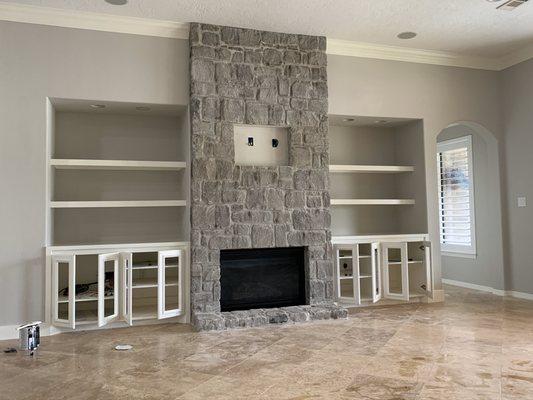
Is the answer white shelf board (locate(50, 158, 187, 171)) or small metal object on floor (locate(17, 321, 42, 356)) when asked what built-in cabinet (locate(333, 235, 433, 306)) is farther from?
small metal object on floor (locate(17, 321, 42, 356))

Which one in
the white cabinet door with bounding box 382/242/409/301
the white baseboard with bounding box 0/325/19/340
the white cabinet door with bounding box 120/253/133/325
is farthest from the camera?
the white cabinet door with bounding box 382/242/409/301

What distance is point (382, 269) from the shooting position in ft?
18.1

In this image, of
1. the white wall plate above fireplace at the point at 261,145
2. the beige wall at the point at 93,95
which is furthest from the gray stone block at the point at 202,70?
the white wall plate above fireplace at the point at 261,145

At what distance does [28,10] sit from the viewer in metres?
4.44

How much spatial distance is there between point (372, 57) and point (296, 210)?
223 centimetres

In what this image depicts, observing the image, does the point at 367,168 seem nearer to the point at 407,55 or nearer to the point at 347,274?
the point at 347,274

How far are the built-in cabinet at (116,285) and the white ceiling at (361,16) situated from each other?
2421 mm

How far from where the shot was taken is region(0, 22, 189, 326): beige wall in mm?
4387

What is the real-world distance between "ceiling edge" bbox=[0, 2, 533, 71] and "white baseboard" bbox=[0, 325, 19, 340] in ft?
9.89

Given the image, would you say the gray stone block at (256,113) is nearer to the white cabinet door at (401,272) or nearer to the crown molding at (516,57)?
the white cabinet door at (401,272)

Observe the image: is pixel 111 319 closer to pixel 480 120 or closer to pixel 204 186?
pixel 204 186

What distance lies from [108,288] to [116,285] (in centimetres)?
22

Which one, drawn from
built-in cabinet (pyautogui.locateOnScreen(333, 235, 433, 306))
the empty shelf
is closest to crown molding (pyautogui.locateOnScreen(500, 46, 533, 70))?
built-in cabinet (pyautogui.locateOnScreen(333, 235, 433, 306))

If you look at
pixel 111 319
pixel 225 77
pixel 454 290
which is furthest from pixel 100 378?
pixel 454 290
